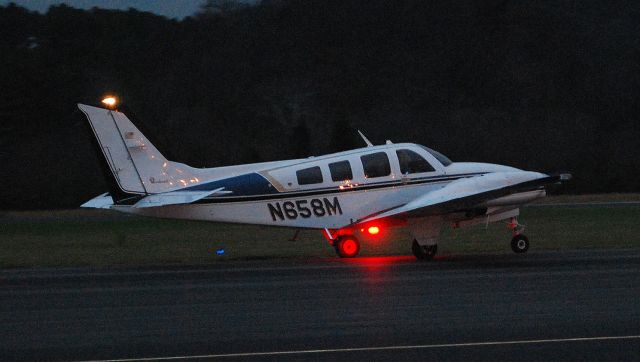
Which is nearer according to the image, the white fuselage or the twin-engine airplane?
the twin-engine airplane

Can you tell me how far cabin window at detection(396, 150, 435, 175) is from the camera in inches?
809

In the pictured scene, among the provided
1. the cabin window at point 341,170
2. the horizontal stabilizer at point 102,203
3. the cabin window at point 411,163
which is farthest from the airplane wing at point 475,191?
the horizontal stabilizer at point 102,203

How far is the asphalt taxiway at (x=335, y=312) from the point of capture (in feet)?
34.7

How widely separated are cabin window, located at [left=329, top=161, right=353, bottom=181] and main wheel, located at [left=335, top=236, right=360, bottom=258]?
4.01ft

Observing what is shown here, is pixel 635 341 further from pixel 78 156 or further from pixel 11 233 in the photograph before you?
pixel 78 156

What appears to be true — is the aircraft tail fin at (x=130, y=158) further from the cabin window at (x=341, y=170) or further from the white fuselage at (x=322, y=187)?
the cabin window at (x=341, y=170)

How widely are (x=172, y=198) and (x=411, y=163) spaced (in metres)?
4.53

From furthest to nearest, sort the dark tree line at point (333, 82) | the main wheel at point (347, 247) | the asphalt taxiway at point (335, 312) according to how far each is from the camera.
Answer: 1. the dark tree line at point (333, 82)
2. the main wheel at point (347, 247)
3. the asphalt taxiway at point (335, 312)

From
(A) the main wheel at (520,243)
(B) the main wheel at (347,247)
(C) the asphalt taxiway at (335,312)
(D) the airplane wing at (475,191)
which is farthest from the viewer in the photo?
(B) the main wheel at (347,247)

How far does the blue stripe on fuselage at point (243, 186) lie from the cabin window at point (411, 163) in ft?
8.05

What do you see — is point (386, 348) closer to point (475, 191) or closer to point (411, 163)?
point (475, 191)

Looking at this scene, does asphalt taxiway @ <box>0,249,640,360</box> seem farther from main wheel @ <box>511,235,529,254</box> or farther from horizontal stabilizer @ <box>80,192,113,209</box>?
horizontal stabilizer @ <box>80,192,113,209</box>

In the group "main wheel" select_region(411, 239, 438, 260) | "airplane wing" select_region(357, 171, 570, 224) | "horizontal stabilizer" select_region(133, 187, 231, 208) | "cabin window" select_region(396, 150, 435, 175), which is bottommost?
"main wheel" select_region(411, 239, 438, 260)

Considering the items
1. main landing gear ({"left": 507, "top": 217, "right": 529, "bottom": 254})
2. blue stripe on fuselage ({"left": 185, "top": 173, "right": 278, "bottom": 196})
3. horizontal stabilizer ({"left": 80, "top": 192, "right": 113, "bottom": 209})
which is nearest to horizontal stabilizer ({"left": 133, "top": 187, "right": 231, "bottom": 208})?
blue stripe on fuselage ({"left": 185, "top": 173, "right": 278, "bottom": 196})
